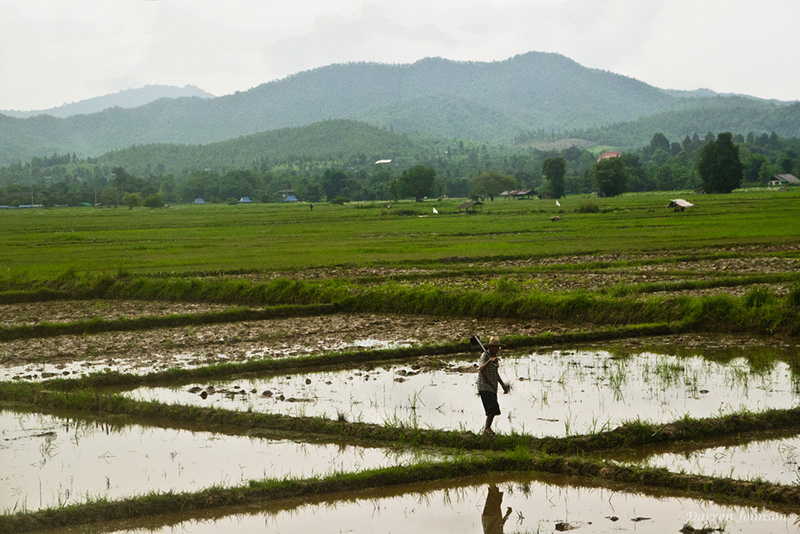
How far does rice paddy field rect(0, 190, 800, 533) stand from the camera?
23.9 ft

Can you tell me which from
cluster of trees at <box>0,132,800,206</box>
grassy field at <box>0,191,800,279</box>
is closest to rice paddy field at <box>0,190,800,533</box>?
grassy field at <box>0,191,800,279</box>

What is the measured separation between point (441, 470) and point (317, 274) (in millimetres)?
16151

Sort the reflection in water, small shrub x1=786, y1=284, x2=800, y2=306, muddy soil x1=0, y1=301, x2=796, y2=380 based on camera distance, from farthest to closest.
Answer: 1. small shrub x1=786, y1=284, x2=800, y2=306
2. muddy soil x1=0, y1=301, x2=796, y2=380
3. the reflection in water

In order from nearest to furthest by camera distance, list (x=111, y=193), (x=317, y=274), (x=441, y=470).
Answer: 1. (x=441, y=470)
2. (x=317, y=274)
3. (x=111, y=193)

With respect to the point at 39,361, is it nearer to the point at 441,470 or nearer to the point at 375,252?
the point at 441,470

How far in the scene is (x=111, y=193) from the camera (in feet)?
322

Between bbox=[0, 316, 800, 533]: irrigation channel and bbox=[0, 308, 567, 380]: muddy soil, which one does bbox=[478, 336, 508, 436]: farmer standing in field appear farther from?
bbox=[0, 308, 567, 380]: muddy soil

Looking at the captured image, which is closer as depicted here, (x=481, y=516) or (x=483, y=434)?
(x=481, y=516)

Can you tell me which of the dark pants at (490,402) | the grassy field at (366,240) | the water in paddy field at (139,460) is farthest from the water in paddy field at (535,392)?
the grassy field at (366,240)

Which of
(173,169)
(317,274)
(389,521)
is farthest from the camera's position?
(173,169)

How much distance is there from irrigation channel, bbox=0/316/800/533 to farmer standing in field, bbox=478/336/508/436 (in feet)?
1.37

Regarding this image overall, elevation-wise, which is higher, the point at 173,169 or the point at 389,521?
the point at 173,169

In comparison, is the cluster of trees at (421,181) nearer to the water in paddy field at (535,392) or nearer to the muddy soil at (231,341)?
the muddy soil at (231,341)

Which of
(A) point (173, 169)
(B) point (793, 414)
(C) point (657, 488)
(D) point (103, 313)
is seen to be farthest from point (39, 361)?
(A) point (173, 169)
